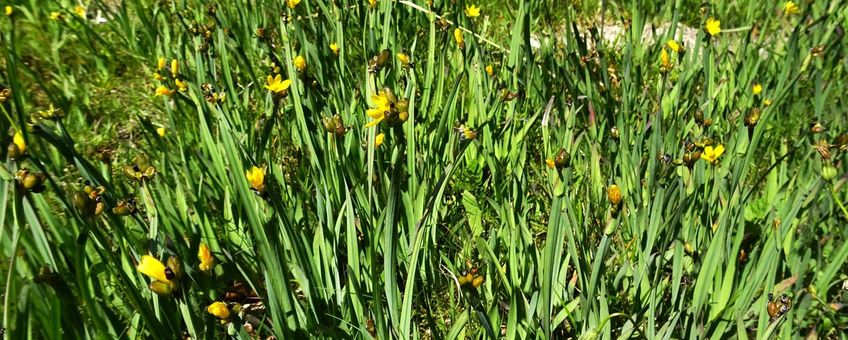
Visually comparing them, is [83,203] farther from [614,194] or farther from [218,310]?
[614,194]

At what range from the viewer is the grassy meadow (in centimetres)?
125

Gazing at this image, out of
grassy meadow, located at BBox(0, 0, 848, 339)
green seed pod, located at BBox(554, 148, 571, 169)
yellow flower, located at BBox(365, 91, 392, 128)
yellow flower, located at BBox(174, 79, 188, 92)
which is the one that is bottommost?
grassy meadow, located at BBox(0, 0, 848, 339)

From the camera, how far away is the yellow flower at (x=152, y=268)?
1.05 m

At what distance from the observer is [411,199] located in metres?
1.73

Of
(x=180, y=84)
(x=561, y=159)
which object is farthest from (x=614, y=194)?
(x=180, y=84)

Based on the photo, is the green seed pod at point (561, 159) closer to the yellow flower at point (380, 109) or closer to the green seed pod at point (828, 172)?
the yellow flower at point (380, 109)

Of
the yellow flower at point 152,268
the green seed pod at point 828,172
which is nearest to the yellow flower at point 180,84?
the yellow flower at point 152,268

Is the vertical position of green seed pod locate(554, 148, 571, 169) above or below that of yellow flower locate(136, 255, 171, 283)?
above

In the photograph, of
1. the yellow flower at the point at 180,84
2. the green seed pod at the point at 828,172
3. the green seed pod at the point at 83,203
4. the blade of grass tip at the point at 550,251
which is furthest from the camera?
the yellow flower at the point at 180,84

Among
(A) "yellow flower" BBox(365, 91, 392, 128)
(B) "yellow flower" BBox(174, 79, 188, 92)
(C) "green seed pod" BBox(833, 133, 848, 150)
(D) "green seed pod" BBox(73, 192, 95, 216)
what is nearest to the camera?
(D) "green seed pod" BBox(73, 192, 95, 216)

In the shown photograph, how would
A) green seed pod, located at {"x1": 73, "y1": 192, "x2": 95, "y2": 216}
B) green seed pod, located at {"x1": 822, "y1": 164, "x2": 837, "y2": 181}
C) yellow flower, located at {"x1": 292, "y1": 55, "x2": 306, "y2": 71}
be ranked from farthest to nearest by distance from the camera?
yellow flower, located at {"x1": 292, "y1": 55, "x2": 306, "y2": 71}
green seed pod, located at {"x1": 822, "y1": 164, "x2": 837, "y2": 181}
green seed pod, located at {"x1": 73, "y1": 192, "x2": 95, "y2": 216}

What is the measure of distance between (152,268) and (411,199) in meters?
0.81

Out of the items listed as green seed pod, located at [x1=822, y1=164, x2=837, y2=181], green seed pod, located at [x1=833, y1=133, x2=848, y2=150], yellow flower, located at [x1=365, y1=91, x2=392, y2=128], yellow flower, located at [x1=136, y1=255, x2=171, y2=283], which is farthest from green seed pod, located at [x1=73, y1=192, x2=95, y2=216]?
green seed pod, located at [x1=833, y1=133, x2=848, y2=150]

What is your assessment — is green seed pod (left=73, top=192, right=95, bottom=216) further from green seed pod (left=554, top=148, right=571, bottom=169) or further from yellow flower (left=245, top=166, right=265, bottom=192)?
green seed pod (left=554, top=148, right=571, bottom=169)
